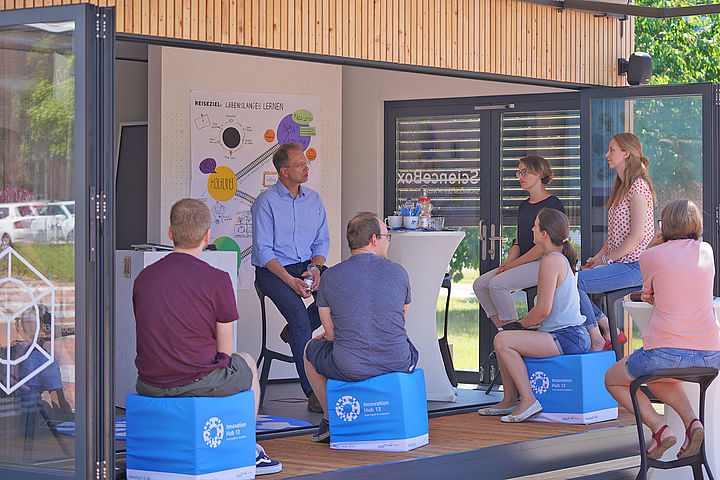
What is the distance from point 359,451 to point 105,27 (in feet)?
8.25

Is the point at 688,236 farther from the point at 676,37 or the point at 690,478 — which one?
the point at 676,37

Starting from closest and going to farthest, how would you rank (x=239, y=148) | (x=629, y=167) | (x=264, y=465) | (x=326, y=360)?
1. (x=264, y=465)
2. (x=326, y=360)
3. (x=629, y=167)
4. (x=239, y=148)

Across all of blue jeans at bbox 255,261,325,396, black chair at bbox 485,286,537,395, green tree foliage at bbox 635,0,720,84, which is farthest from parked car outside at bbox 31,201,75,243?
green tree foliage at bbox 635,0,720,84

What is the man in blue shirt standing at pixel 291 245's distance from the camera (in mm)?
6535

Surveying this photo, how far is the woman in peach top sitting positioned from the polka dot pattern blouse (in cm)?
179

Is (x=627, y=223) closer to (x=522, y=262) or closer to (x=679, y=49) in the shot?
(x=522, y=262)

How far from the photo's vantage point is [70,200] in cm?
448

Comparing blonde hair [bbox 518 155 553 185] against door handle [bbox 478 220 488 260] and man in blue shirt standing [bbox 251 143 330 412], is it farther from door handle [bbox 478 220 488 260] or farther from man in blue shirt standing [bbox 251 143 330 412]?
man in blue shirt standing [bbox 251 143 330 412]

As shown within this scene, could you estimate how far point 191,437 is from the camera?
14.6ft

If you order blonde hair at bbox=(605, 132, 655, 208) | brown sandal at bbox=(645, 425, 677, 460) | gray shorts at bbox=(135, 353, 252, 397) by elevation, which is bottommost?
brown sandal at bbox=(645, 425, 677, 460)

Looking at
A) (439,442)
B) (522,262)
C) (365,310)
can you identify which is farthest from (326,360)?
(522,262)

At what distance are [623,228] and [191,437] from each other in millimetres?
3750

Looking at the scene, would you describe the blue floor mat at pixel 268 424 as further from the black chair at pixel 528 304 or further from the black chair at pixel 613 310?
the black chair at pixel 613 310

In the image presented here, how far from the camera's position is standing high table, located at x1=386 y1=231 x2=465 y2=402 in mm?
6895
